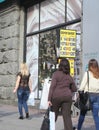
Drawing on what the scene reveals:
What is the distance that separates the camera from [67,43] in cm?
1384

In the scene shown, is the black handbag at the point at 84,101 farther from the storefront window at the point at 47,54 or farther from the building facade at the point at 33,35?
the storefront window at the point at 47,54

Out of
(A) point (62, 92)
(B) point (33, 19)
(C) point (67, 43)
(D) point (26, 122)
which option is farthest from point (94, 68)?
(B) point (33, 19)

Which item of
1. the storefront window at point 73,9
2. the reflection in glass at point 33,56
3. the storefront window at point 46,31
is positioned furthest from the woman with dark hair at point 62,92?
the reflection in glass at point 33,56

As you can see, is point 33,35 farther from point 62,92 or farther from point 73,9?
point 62,92

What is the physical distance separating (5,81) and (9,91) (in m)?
0.66

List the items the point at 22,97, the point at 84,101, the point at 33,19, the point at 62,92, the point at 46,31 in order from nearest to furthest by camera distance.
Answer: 1. the point at 62,92
2. the point at 84,101
3. the point at 22,97
4. the point at 46,31
5. the point at 33,19

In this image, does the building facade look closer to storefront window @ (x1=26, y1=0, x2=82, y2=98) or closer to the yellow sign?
storefront window @ (x1=26, y1=0, x2=82, y2=98)

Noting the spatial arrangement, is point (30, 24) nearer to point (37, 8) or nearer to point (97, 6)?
point (37, 8)

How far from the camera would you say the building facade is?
16908 millimetres

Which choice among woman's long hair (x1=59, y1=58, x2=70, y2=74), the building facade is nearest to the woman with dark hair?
woman's long hair (x1=59, y1=58, x2=70, y2=74)

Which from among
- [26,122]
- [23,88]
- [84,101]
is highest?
[23,88]

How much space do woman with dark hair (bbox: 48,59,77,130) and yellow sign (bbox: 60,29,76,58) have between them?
14.6 ft

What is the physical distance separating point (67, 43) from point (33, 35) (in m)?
5.52

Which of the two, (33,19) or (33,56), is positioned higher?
(33,19)
